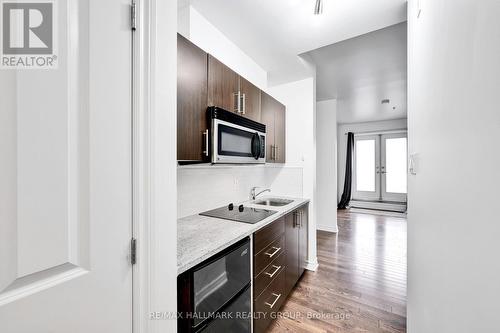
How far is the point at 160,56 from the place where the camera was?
771 mm

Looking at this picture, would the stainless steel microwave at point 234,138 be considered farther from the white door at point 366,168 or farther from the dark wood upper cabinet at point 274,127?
the white door at point 366,168

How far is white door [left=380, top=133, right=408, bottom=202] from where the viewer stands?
5961 millimetres

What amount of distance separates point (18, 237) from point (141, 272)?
14.3 inches

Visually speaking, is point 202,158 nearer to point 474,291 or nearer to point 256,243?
point 256,243

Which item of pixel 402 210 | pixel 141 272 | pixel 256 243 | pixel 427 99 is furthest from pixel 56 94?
pixel 402 210

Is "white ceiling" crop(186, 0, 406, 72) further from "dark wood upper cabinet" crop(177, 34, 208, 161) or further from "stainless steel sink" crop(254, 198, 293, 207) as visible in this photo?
"stainless steel sink" crop(254, 198, 293, 207)

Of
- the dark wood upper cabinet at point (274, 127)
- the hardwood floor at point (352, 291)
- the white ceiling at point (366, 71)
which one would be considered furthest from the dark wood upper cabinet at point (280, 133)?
the hardwood floor at point (352, 291)

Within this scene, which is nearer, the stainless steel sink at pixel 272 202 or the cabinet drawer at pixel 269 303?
the cabinet drawer at pixel 269 303

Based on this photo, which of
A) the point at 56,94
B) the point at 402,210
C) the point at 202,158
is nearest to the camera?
the point at 56,94

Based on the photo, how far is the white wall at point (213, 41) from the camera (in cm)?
161

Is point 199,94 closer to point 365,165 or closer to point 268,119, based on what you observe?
point 268,119

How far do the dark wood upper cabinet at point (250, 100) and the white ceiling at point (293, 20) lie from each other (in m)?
0.50

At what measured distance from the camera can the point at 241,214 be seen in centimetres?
180

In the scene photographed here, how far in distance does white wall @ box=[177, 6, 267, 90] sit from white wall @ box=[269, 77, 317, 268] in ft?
1.95
